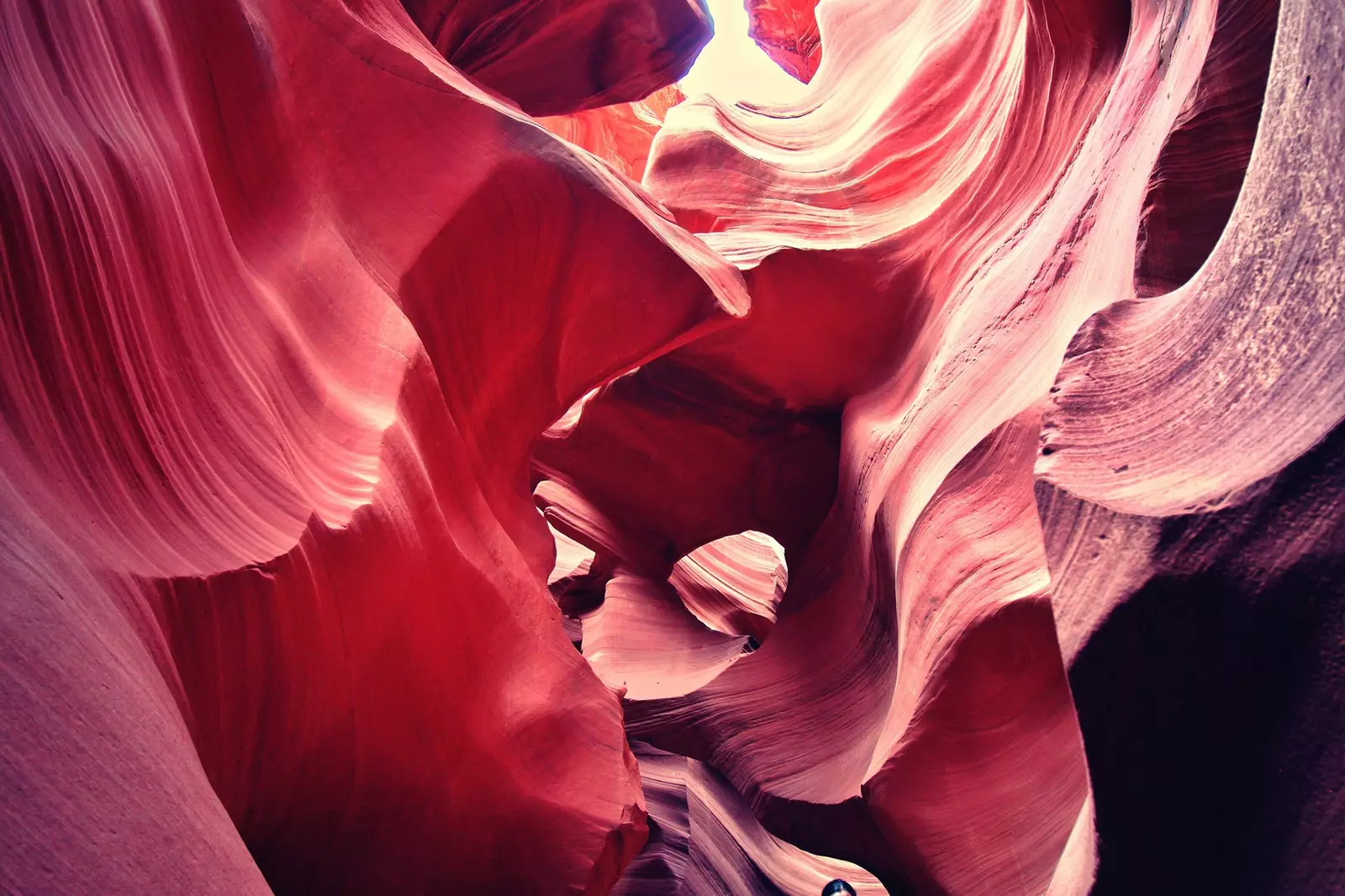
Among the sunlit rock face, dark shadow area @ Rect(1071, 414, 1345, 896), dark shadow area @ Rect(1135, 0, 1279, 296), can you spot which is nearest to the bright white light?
the sunlit rock face

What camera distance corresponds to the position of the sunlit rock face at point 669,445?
160cm

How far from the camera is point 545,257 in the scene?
3.84m

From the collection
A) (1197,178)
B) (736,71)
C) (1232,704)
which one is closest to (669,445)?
(1197,178)

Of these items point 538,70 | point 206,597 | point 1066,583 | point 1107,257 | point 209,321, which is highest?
point 538,70

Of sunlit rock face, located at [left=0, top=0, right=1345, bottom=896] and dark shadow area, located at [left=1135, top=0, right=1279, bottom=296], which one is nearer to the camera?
sunlit rock face, located at [left=0, top=0, right=1345, bottom=896]

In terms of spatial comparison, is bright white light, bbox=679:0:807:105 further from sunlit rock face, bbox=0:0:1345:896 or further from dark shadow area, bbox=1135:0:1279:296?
dark shadow area, bbox=1135:0:1279:296

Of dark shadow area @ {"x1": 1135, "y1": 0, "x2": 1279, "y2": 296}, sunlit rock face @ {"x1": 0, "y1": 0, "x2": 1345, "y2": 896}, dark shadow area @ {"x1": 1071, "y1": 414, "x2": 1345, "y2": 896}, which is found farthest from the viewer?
dark shadow area @ {"x1": 1135, "y1": 0, "x2": 1279, "y2": 296}

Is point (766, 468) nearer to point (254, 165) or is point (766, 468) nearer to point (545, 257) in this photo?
point (545, 257)

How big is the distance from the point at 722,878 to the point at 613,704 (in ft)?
5.43

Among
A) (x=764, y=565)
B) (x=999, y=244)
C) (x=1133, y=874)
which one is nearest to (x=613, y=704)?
(x=1133, y=874)

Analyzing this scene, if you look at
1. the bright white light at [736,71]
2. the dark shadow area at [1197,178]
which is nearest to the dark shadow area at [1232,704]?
the dark shadow area at [1197,178]

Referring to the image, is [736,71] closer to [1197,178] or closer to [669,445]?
[669,445]

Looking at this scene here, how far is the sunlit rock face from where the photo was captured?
1600 millimetres

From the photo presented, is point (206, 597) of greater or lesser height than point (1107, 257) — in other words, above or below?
below
